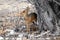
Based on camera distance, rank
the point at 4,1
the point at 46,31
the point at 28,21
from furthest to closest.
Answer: the point at 4,1, the point at 28,21, the point at 46,31

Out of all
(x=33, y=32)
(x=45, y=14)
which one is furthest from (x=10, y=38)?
(x=45, y=14)

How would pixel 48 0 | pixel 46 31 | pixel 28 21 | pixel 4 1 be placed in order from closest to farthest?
pixel 48 0 < pixel 46 31 < pixel 28 21 < pixel 4 1

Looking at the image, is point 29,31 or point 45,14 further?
point 29,31

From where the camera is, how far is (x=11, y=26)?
5055 mm

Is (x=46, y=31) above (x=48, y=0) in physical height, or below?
below

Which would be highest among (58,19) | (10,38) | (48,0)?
(48,0)

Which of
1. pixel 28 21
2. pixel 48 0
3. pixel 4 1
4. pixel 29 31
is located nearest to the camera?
pixel 48 0

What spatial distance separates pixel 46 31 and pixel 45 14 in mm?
305

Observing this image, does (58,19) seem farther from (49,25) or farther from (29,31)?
(29,31)

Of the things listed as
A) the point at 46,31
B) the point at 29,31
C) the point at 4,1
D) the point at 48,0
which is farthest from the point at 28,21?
the point at 4,1

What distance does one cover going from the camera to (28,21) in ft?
15.7

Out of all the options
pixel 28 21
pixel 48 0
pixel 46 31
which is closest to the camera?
pixel 48 0

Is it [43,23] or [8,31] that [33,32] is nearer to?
[43,23]

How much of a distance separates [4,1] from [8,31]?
3.83 meters
